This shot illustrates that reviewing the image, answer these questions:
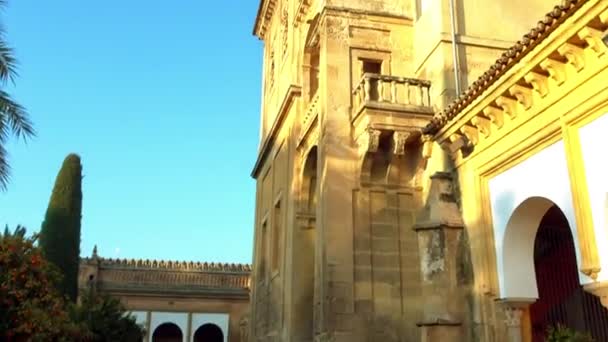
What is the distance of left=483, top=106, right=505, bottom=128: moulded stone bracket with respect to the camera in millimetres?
9742

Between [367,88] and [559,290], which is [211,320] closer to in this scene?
[367,88]

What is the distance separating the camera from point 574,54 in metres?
7.92

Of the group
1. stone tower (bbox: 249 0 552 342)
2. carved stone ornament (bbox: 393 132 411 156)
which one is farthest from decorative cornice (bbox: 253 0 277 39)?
carved stone ornament (bbox: 393 132 411 156)

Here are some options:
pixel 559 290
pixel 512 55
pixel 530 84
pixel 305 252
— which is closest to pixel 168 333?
pixel 305 252

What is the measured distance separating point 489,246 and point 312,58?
8.98 meters

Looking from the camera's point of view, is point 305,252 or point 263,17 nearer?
point 305,252

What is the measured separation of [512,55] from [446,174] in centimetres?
307

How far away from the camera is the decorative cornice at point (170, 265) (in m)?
32.1

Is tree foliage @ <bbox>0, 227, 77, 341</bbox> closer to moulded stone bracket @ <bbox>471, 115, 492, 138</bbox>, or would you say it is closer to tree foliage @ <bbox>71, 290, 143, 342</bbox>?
tree foliage @ <bbox>71, 290, 143, 342</bbox>

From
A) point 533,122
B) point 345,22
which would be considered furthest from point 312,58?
point 533,122

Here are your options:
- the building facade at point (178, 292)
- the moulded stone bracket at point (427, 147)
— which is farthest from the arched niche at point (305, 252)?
the building facade at point (178, 292)

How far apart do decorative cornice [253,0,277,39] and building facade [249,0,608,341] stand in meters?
6.70

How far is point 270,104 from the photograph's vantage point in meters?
23.5

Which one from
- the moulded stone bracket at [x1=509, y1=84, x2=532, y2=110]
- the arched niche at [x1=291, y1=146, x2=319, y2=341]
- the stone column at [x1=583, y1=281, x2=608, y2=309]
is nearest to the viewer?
the stone column at [x1=583, y1=281, x2=608, y2=309]
